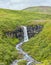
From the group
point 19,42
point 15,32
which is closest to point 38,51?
point 19,42

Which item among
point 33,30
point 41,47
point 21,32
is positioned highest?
point 33,30

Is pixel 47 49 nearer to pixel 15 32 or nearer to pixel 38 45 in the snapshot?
pixel 38 45

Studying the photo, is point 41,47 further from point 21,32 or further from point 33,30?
point 21,32

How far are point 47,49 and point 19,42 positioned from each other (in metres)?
35.7

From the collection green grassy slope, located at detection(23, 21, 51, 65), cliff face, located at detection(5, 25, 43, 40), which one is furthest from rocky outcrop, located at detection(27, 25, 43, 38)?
green grassy slope, located at detection(23, 21, 51, 65)

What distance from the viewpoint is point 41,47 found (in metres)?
108

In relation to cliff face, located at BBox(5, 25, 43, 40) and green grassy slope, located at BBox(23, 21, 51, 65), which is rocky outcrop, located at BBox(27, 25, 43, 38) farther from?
green grassy slope, located at BBox(23, 21, 51, 65)

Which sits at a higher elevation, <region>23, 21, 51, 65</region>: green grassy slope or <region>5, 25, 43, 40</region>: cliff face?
<region>5, 25, 43, 40</region>: cliff face

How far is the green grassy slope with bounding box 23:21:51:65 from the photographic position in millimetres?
97256

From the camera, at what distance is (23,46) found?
394 feet

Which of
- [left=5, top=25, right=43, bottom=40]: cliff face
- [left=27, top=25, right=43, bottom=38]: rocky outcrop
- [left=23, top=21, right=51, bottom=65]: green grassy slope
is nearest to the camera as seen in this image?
[left=23, top=21, right=51, bottom=65]: green grassy slope

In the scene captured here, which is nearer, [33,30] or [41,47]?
[41,47]

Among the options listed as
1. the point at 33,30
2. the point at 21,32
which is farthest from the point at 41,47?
the point at 21,32

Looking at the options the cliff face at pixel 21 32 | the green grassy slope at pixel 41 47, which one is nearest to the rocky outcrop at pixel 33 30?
the cliff face at pixel 21 32
